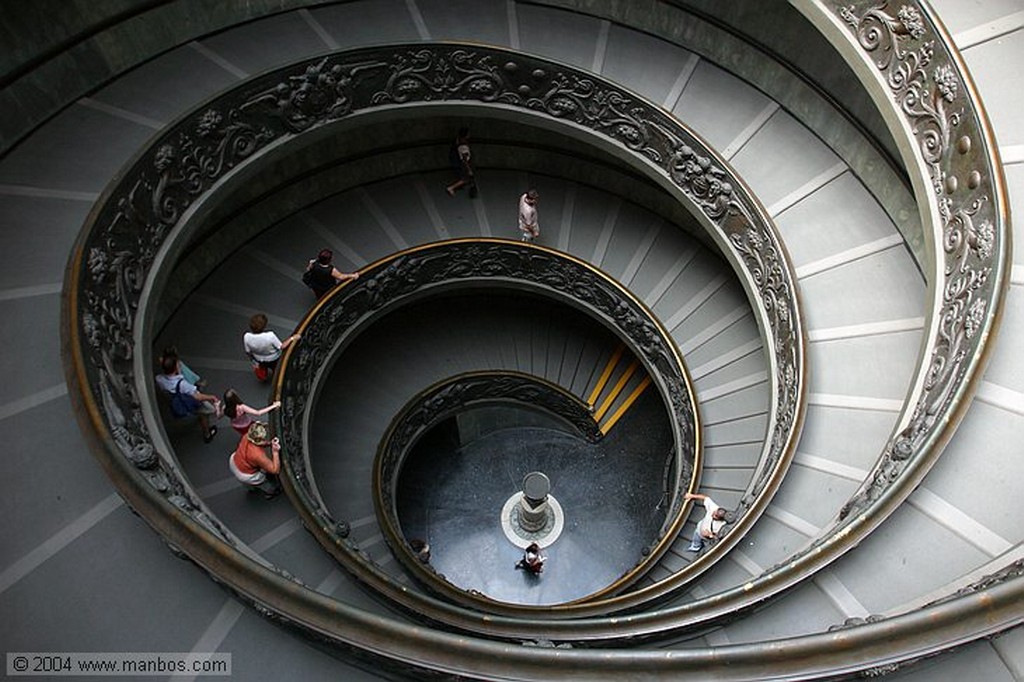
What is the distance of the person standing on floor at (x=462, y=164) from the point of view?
35.7ft

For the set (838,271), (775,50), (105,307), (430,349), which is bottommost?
(105,307)

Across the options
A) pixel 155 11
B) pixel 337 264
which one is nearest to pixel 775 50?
pixel 337 264

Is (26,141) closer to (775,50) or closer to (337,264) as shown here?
(337,264)

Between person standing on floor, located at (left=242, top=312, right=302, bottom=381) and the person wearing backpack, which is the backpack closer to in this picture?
the person wearing backpack

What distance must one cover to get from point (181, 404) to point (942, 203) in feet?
24.9

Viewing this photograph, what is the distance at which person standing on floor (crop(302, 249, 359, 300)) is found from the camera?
30.3ft

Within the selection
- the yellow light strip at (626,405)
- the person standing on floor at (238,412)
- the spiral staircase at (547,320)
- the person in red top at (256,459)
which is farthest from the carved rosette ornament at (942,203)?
the yellow light strip at (626,405)

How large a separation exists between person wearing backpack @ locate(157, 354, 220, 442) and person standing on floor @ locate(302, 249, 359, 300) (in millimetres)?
2377

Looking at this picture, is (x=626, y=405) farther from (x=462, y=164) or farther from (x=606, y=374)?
(x=462, y=164)

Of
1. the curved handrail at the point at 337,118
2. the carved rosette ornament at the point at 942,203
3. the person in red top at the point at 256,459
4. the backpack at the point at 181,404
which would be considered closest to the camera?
the carved rosette ornament at the point at 942,203

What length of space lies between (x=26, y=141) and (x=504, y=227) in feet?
21.3

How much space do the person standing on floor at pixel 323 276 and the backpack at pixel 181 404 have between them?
99.0 inches

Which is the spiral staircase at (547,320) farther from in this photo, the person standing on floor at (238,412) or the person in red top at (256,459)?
the person standing on floor at (238,412)

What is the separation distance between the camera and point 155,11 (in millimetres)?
8172
